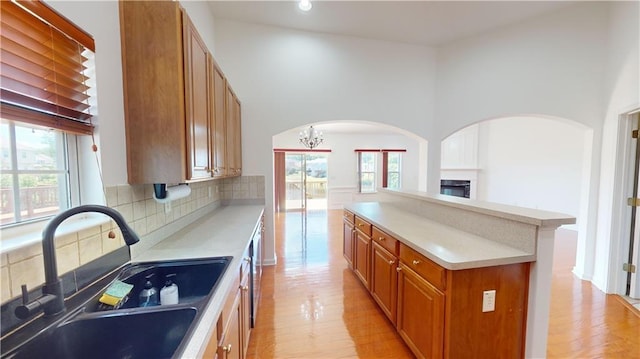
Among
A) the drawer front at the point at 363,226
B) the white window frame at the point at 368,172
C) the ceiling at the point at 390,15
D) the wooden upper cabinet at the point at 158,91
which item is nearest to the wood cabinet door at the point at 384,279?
the drawer front at the point at 363,226

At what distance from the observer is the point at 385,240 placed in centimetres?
231

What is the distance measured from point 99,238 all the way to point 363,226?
2.30 metres

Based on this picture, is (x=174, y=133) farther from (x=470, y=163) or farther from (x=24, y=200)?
(x=470, y=163)

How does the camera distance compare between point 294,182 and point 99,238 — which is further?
point 294,182

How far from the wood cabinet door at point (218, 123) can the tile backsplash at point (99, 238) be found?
1.56 feet

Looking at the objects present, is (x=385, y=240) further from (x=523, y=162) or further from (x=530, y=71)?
(x=523, y=162)

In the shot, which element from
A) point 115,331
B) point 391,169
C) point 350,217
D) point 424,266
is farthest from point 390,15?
point 391,169

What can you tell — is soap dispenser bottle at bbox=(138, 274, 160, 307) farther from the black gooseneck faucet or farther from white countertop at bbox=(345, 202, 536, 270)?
white countertop at bbox=(345, 202, 536, 270)

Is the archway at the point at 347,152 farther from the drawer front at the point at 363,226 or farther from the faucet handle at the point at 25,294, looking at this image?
the faucet handle at the point at 25,294

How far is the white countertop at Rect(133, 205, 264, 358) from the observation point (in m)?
0.89

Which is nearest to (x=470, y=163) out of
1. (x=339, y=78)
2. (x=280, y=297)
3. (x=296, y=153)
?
(x=296, y=153)

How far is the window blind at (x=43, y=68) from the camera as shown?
0.85 m

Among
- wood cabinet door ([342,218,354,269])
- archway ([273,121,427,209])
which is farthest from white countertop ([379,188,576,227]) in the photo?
archway ([273,121,427,209])

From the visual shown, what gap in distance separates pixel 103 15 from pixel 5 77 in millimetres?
756
